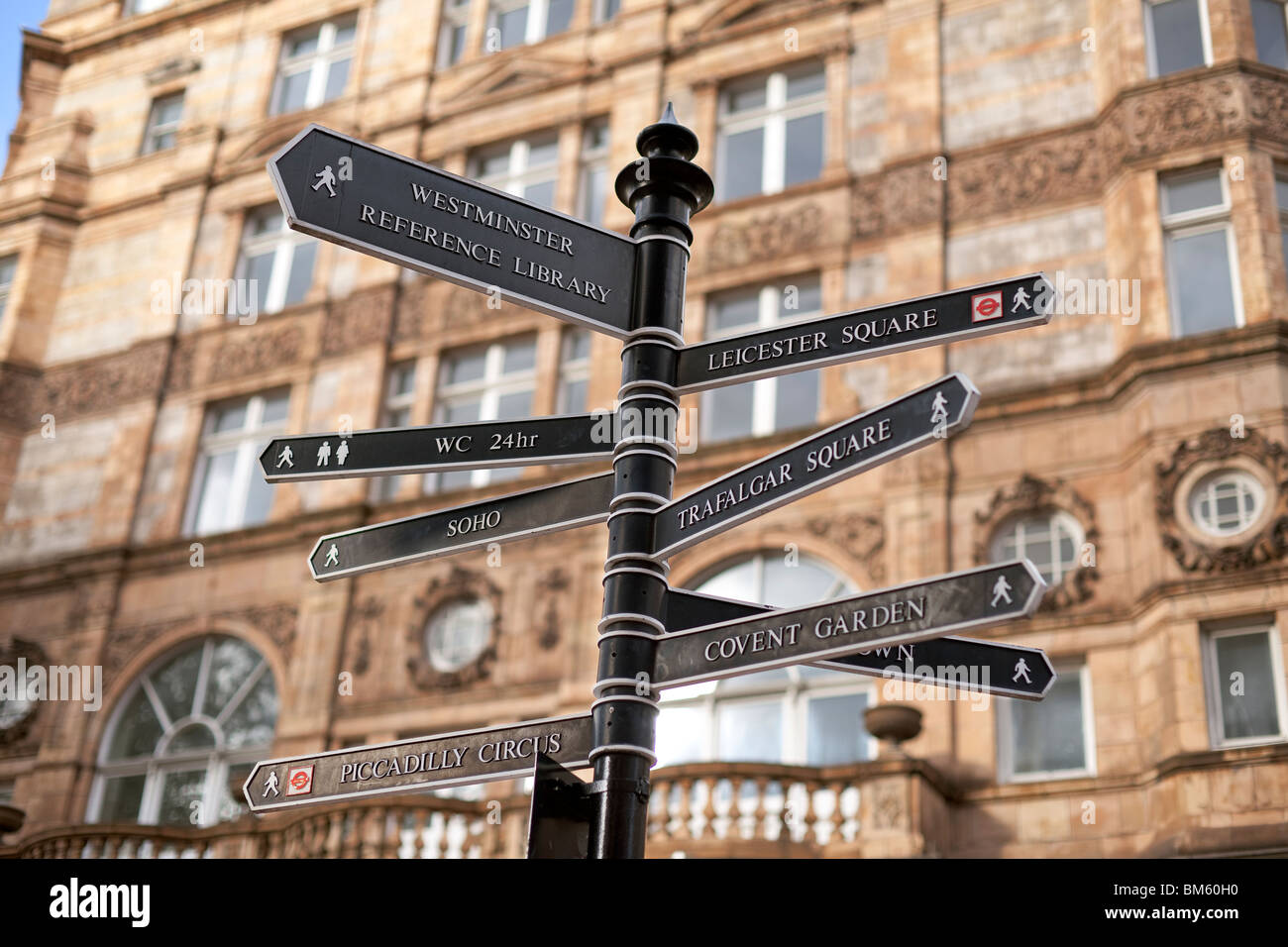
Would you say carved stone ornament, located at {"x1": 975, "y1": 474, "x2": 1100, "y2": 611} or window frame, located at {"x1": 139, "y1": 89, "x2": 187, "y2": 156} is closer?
carved stone ornament, located at {"x1": 975, "y1": 474, "x2": 1100, "y2": 611}

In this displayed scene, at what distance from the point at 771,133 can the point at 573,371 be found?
4.26m

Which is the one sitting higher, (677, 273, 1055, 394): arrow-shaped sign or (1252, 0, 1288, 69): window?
(1252, 0, 1288, 69): window

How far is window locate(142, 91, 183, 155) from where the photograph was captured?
1049 inches

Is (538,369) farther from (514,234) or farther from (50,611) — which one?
(514,234)

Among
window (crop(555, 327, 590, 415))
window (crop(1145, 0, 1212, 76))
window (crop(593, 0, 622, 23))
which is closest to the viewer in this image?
window (crop(1145, 0, 1212, 76))

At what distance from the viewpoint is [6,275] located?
26.2 meters

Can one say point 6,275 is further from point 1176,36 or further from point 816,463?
point 816,463

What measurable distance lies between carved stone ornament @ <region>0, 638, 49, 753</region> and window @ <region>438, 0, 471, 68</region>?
426 inches

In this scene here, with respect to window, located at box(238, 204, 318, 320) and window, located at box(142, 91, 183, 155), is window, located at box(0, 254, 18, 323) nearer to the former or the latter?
window, located at box(142, 91, 183, 155)

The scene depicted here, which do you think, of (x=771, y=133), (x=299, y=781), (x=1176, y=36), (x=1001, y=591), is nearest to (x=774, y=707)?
(x=771, y=133)

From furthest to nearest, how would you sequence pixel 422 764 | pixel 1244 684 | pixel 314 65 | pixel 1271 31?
pixel 314 65, pixel 1271 31, pixel 1244 684, pixel 422 764

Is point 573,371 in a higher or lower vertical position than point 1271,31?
lower

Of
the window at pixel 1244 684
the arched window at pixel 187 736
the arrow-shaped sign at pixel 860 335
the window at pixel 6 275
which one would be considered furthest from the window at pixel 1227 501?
the window at pixel 6 275

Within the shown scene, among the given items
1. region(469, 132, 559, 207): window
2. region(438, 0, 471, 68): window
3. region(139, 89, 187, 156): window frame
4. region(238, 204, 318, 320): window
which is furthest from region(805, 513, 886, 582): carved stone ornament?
region(139, 89, 187, 156): window frame
